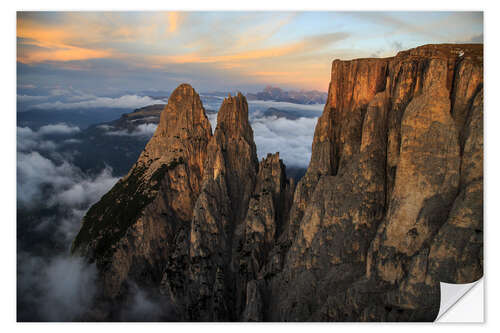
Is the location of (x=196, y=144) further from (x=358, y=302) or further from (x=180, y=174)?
(x=358, y=302)

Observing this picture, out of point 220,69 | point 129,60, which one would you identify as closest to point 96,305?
point 129,60

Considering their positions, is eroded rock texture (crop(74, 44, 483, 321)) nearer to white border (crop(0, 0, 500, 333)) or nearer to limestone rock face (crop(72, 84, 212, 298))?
limestone rock face (crop(72, 84, 212, 298))

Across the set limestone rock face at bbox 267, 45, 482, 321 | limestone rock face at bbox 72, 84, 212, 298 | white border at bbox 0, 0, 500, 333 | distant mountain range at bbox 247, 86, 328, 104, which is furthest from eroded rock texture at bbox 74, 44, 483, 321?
distant mountain range at bbox 247, 86, 328, 104

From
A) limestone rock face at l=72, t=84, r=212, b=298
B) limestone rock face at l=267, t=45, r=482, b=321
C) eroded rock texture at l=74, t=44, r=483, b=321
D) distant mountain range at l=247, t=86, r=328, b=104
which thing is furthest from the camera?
limestone rock face at l=72, t=84, r=212, b=298
